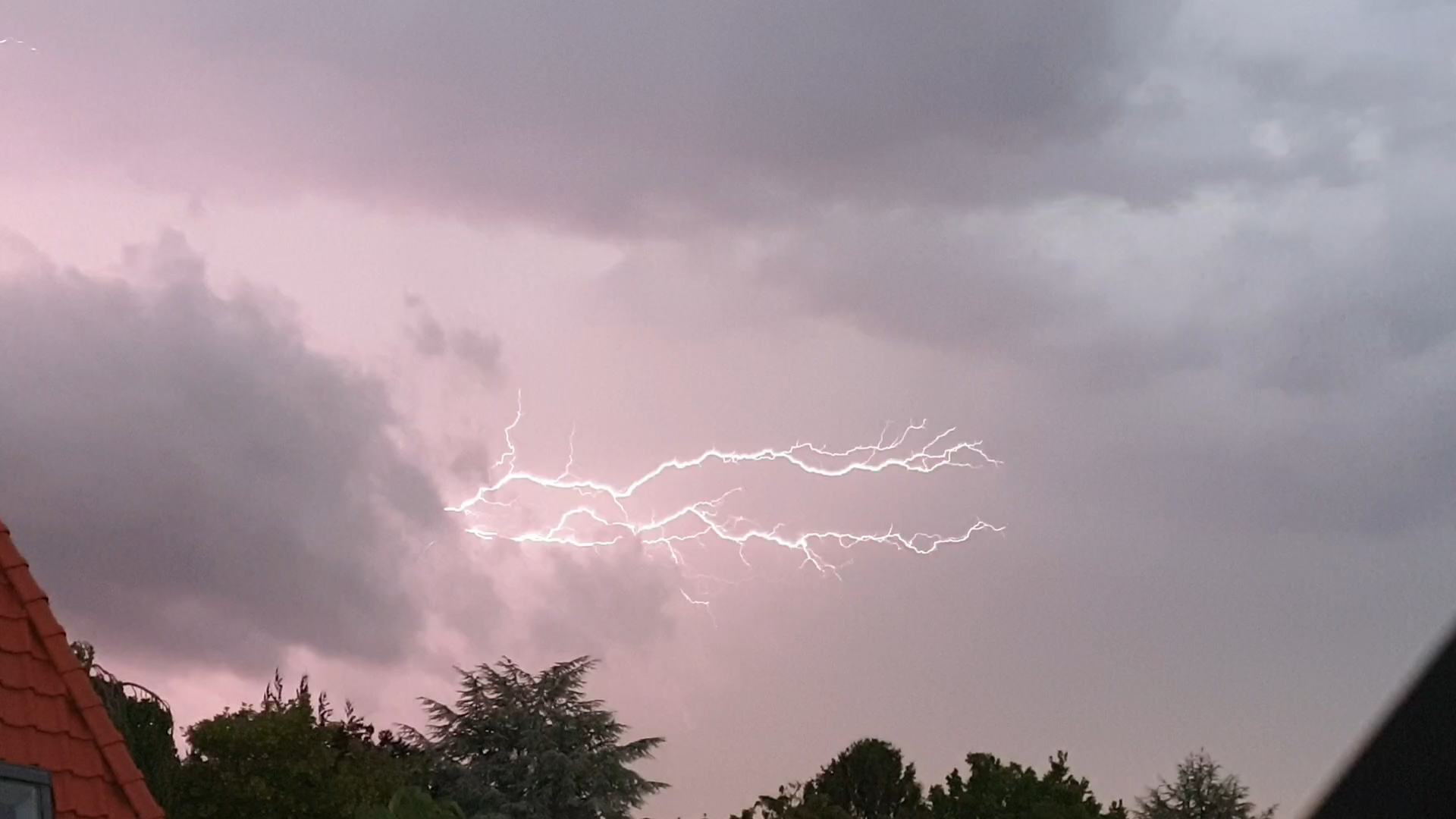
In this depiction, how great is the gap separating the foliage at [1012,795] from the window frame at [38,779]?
50.0 metres

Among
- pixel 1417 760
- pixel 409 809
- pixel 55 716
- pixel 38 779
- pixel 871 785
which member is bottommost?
pixel 1417 760

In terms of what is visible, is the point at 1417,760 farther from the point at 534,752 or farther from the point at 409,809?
the point at 534,752

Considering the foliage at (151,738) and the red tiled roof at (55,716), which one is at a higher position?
the foliage at (151,738)

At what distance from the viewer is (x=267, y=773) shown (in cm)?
3553

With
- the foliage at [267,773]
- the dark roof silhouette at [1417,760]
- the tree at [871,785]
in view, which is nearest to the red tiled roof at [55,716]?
the dark roof silhouette at [1417,760]

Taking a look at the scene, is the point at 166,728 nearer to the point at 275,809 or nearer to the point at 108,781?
the point at 275,809

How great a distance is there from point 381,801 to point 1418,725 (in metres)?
39.2

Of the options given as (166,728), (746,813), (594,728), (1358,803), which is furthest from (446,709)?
(1358,803)

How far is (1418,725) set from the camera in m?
0.89

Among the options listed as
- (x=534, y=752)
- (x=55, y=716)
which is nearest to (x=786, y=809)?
(x=534, y=752)

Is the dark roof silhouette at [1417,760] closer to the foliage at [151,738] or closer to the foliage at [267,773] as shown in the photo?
the foliage at [151,738]

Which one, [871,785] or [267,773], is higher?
[871,785]

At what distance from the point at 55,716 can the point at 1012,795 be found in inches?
2094

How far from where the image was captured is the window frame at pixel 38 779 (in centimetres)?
720
